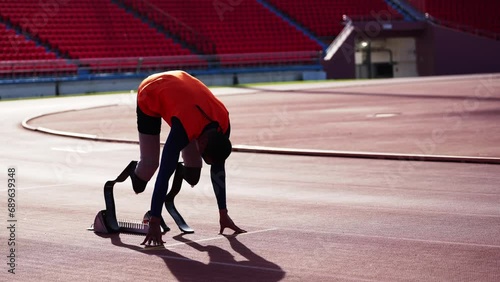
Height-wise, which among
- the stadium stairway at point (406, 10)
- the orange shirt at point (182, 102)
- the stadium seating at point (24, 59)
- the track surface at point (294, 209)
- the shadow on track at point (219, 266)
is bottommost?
the stadium stairway at point (406, 10)

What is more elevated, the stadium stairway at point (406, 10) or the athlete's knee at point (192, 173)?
the athlete's knee at point (192, 173)

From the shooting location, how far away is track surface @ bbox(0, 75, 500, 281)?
312 inches

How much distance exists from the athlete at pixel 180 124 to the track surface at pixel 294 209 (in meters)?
0.48

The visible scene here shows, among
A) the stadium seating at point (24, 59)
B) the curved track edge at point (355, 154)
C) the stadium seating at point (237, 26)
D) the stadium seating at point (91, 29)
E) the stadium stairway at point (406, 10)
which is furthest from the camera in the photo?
the stadium stairway at point (406, 10)

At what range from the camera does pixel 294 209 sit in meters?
11.1

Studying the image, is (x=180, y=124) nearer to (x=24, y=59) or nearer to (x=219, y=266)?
(x=219, y=266)

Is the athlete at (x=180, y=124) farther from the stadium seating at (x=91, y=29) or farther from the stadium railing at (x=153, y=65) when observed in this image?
the stadium seating at (x=91, y=29)

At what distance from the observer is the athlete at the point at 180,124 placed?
8.53 meters

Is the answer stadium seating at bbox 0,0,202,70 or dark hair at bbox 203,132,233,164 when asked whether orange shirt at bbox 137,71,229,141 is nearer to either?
dark hair at bbox 203,132,233,164

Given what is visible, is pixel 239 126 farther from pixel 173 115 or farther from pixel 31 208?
pixel 173 115

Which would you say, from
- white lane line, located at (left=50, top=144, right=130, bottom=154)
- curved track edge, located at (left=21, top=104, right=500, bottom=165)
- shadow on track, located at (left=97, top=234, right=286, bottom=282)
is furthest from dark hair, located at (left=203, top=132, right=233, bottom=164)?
white lane line, located at (left=50, top=144, right=130, bottom=154)

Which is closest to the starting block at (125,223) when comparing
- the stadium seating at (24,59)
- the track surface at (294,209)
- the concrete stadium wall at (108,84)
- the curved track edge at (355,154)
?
the track surface at (294,209)

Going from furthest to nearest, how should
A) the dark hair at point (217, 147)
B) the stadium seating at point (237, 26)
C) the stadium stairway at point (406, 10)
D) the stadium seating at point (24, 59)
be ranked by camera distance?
the stadium stairway at point (406, 10) < the stadium seating at point (237, 26) < the stadium seating at point (24, 59) < the dark hair at point (217, 147)

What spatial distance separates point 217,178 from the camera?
29.6 feet
